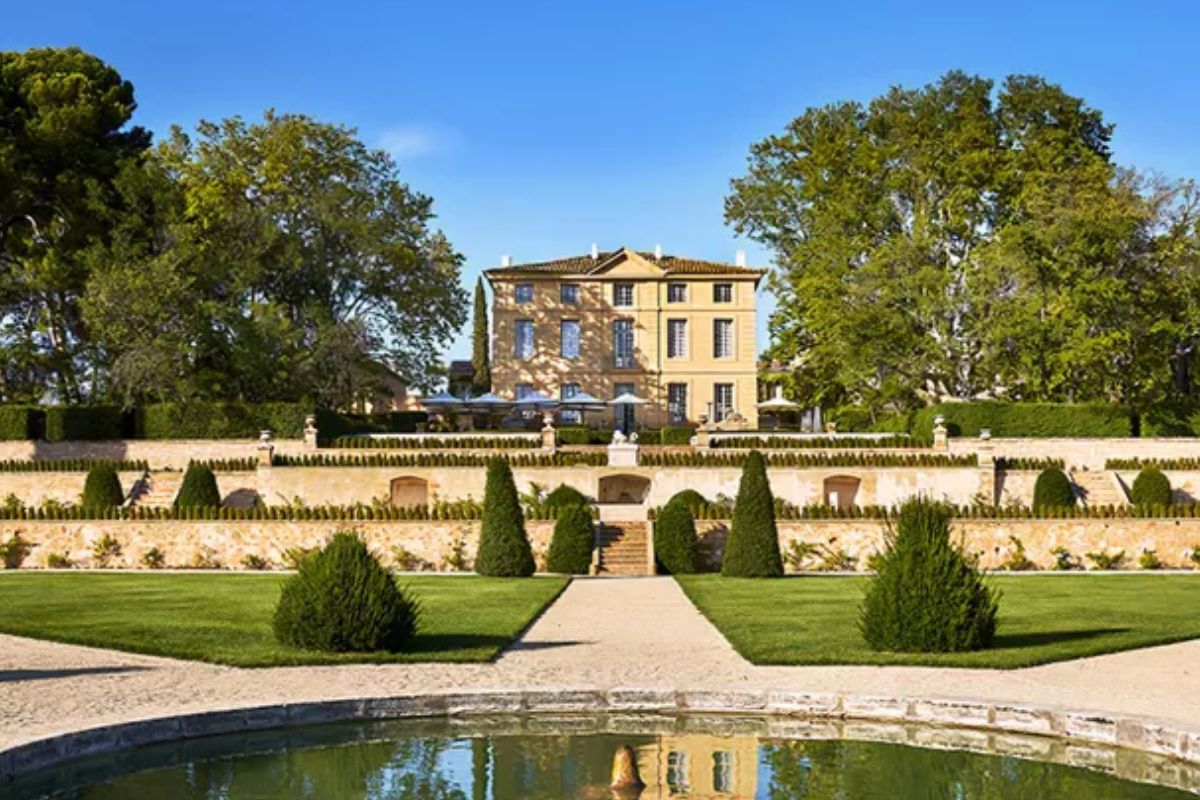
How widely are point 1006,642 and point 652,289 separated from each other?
42.5 meters

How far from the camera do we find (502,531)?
22125 millimetres

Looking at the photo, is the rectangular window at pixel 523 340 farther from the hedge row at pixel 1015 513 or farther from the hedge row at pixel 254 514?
the hedge row at pixel 1015 513

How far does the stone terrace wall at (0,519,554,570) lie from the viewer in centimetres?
2373

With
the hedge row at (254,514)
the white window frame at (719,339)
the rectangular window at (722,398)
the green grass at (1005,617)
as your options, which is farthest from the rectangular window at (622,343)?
the green grass at (1005,617)

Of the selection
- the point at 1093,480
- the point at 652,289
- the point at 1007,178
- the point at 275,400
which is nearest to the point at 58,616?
the point at 1093,480

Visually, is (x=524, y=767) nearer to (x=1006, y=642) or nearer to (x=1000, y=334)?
(x=1006, y=642)

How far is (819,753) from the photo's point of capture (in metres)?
8.97

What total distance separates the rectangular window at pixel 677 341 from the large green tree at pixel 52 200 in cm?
2231

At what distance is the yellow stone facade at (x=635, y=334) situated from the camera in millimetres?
54781

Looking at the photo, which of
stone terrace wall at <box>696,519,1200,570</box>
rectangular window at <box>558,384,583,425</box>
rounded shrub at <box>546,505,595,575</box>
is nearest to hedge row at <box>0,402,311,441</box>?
rectangular window at <box>558,384,583,425</box>

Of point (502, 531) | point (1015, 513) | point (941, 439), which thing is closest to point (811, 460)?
point (941, 439)

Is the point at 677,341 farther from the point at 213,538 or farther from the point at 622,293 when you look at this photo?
the point at 213,538

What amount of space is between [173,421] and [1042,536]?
2629 cm

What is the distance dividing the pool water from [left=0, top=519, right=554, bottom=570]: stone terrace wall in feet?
46.1
